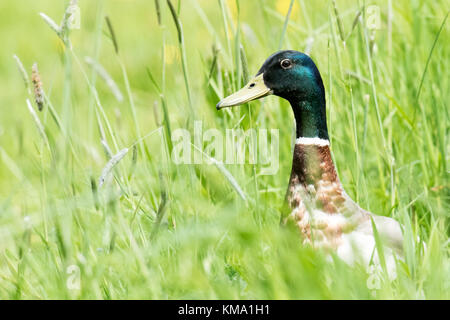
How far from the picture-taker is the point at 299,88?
5.23 ft

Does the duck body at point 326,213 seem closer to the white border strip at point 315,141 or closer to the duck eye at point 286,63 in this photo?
the white border strip at point 315,141

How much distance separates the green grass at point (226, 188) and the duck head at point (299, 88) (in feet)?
0.17

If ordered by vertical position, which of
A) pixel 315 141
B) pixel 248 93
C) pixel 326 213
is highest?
pixel 248 93

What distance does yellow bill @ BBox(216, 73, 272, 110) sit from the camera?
5.06 ft

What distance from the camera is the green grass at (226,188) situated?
1.34 metres

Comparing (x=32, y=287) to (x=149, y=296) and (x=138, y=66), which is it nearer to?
(x=149, y=296)

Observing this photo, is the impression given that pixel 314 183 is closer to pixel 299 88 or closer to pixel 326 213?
pixel 326 213

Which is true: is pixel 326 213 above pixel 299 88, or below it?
below

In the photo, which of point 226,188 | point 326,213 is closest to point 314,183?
point 326,213

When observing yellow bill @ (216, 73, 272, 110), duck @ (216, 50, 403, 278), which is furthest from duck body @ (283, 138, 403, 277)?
yellow bill @ (216, 73, 272, 110)

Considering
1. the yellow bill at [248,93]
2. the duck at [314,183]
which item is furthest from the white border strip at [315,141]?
the yellow bill at [248,93]

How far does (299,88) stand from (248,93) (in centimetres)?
12

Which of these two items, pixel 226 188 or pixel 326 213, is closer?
pixel 326 213

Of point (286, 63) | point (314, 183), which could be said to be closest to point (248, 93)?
point (286, 63)
